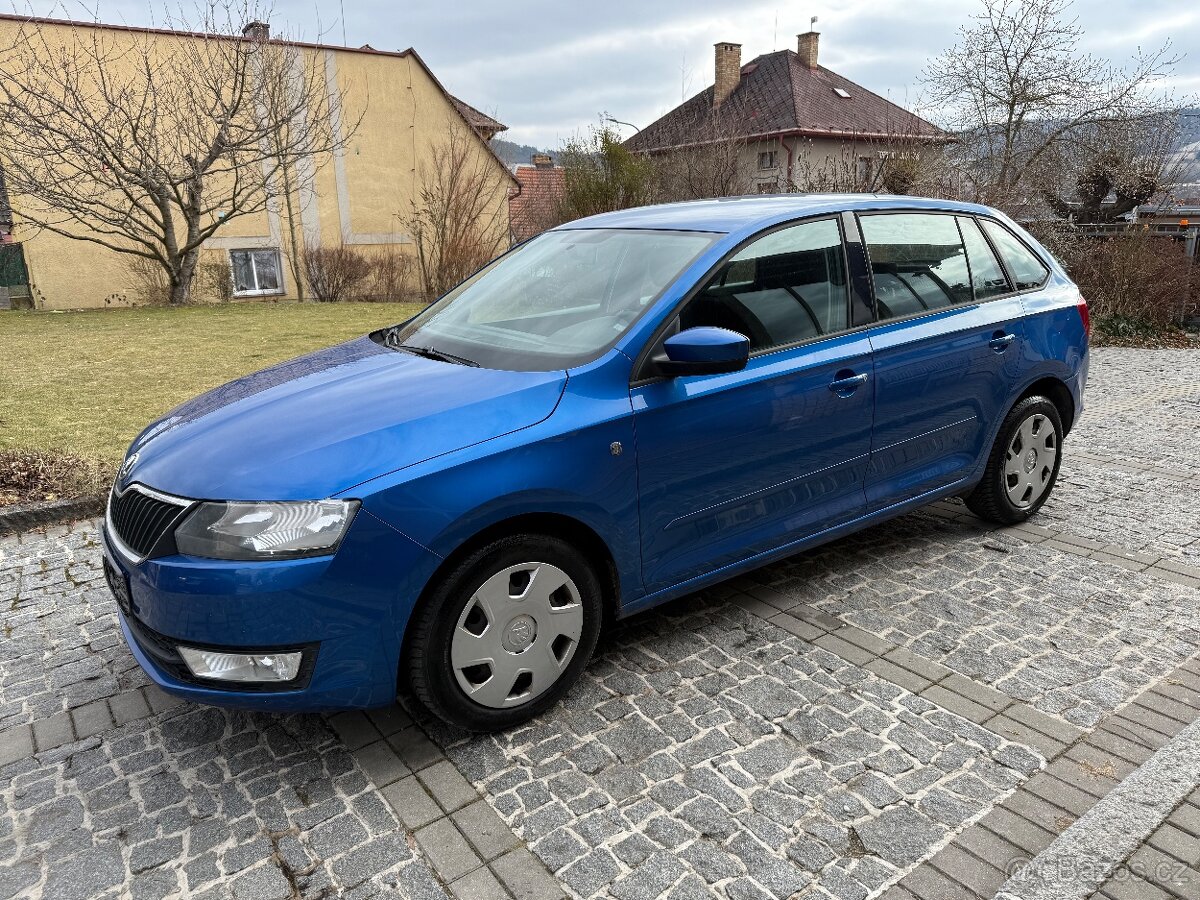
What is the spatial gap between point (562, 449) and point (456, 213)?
21676 millimetres

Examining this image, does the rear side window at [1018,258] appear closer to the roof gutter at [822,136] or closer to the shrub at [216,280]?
the roof gutter at [822,136]

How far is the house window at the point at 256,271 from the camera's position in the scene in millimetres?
24938

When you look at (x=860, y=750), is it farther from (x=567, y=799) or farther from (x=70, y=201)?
(x=70, y=201)

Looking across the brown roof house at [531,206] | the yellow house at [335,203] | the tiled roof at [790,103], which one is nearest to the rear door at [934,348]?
the brown roof house at [531,206]

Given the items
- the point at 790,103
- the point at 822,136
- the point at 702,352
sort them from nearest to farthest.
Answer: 1. the point at 702,352
2. the point at 822,136
3. the point at 790,103

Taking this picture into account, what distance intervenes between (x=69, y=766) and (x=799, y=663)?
266 cm

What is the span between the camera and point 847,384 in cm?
371

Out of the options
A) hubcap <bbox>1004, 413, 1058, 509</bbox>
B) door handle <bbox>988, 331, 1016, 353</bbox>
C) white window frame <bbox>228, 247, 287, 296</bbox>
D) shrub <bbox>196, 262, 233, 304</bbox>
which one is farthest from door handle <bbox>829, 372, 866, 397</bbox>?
white window frame <bbox>228, 247, 287, 296</bbox>

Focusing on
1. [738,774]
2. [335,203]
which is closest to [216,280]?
[335,203]

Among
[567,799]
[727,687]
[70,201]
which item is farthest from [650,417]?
[70,201]

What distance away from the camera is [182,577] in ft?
8.46

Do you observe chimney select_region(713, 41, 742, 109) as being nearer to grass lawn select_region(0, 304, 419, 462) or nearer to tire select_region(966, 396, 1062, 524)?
grass lawn select_region(0, 304, 419, 462)

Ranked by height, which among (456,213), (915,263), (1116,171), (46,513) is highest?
(456,213)

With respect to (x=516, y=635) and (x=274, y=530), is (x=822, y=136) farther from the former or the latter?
(x=274, y=530)
